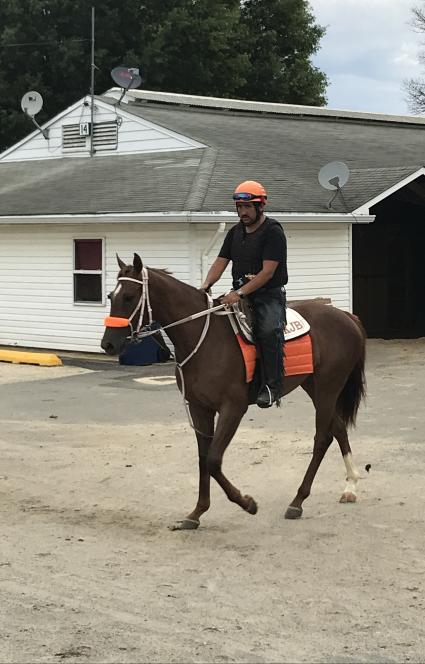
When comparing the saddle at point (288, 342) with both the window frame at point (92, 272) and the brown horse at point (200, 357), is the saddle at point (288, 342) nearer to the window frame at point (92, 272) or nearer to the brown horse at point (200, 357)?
the brown horse at point (200, 357)

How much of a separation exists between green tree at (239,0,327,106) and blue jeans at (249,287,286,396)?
120 feet

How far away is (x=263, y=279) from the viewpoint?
7176 mm

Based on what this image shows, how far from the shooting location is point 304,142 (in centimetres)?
2420

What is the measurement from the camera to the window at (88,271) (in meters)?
19.0

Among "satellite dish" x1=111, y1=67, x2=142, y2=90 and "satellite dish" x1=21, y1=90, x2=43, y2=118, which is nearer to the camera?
"satellite dish" x1=111, y1=67, x2=142, y2=90

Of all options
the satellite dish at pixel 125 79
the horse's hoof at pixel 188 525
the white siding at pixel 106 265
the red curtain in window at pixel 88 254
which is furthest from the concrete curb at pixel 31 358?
the horse's hoof at pixel 188 525

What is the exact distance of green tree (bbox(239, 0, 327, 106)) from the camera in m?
42.8

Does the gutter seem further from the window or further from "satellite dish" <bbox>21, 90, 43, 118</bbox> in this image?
"satellite dish" <bbox>21, 90, 43, 118</bbox>

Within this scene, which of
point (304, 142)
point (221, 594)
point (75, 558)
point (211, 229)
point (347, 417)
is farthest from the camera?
point (304, 142)

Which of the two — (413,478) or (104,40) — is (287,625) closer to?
(413,478)

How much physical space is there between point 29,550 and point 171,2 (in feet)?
120

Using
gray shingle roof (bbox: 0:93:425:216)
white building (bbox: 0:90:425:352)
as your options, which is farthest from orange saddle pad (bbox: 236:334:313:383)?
gray shingle roof (bbox: 0:93:425:216)

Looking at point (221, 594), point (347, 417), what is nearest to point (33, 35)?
point (347, 417)

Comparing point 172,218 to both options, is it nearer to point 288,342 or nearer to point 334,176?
point 334,176
